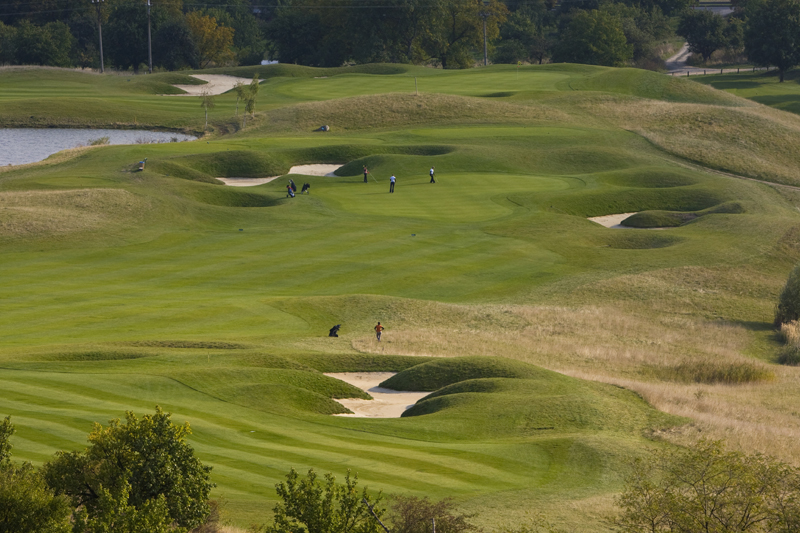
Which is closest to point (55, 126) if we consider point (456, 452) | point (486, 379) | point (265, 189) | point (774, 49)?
point (265, 189)

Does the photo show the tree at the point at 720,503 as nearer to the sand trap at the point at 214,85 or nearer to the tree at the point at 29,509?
the tree at the point at 29,509

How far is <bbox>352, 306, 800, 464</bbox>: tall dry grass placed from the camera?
92.6ft

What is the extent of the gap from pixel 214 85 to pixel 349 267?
272ft

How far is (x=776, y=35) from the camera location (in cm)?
14712

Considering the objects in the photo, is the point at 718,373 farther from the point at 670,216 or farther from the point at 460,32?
the point at 460,32

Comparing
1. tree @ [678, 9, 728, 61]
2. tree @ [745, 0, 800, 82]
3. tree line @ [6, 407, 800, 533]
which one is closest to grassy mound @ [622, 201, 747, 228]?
tree line @ [6, 407, 800, 533]

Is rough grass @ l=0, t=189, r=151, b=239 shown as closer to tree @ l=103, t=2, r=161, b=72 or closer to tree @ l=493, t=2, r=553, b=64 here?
tree @ l=103, t=2, r=161, b=72

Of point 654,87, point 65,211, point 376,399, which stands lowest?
point 376,399

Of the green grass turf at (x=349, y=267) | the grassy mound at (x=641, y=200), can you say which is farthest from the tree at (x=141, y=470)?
the grassy mound at (x=641, y=200)

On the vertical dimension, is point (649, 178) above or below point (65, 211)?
below

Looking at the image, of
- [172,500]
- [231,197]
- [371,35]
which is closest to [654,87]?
[371,35]

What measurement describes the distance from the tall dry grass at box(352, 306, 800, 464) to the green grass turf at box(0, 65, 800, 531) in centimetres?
114

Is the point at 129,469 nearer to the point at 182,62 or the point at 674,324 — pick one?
the point at 674,324

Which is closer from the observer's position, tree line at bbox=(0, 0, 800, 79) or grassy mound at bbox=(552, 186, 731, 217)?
grassy mound at bbox=(552, 186, 731, 217)
